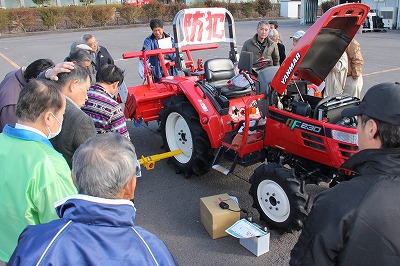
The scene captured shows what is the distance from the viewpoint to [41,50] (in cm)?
1759

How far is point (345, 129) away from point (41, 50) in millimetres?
17150

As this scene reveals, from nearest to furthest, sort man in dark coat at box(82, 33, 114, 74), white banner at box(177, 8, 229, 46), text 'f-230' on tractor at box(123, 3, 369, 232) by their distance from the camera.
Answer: text 'f-230' on tractor at box(123, 3, 369, 232), white banner at box(177, 8, 229, 46), man in dark coat at box(82, 33, 114, 74)

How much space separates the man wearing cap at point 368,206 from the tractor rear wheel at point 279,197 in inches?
70.0

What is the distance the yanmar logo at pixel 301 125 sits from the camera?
3.41 meters

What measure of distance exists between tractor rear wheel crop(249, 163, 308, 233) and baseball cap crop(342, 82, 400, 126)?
1819 millimetres

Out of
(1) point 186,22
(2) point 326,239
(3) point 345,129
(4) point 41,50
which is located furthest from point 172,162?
(4) point 41,50

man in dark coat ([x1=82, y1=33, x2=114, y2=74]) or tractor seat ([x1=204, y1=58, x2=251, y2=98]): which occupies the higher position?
man in dark coat ([x1=82, y1=33, x2=114, y2=74])

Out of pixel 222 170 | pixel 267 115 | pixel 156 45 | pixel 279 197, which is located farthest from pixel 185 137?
pixel 156 45

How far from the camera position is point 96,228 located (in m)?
1.30

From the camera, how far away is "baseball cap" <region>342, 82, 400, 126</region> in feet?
4.86

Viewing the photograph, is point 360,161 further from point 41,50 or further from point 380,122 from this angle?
point 41,50

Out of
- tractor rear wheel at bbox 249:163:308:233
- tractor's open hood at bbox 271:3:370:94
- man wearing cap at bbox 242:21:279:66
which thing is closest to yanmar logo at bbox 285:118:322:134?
tractor's open hood at bbox 271:3:370:94

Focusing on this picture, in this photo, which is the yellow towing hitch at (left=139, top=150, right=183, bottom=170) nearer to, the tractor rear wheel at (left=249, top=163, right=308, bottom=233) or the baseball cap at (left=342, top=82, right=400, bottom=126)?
the tractor rear wheel at (left=249, top=163, right=308, bottom=233)

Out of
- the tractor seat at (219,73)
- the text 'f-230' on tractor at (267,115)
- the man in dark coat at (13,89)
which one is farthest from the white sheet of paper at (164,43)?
the man in dark coat at (13,89)
